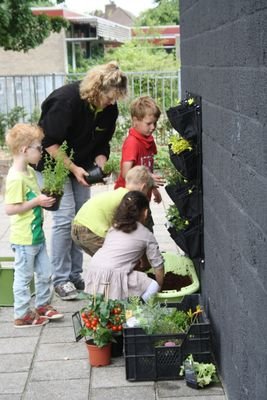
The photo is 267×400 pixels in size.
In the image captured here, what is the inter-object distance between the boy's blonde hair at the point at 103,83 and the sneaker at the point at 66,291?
5.04 feet

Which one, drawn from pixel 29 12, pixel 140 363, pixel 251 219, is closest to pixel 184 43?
pixel 140 363

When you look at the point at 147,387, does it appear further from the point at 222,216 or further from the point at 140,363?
the point at 222,216

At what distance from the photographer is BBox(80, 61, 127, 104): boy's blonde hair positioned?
18.4ft

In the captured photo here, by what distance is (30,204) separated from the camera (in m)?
5.15

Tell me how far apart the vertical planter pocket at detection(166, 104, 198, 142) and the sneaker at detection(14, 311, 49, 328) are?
172 centimetres

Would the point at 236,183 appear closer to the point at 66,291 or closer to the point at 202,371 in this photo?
the point at 202,371

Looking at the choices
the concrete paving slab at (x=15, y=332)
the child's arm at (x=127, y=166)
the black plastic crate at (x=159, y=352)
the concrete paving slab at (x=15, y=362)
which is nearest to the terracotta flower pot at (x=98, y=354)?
the black plastic crate at (x=159, y=352)

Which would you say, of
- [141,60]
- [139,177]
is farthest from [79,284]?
[141,60]

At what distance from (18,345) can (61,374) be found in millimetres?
634

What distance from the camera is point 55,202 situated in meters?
5.18

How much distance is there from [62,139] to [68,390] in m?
2.17

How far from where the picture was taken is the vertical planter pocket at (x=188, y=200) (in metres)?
5.13

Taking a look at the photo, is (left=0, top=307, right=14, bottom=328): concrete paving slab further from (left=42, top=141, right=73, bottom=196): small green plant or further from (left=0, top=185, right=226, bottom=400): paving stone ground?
(left=42, top=141, right=73, bottom=196): small green plant

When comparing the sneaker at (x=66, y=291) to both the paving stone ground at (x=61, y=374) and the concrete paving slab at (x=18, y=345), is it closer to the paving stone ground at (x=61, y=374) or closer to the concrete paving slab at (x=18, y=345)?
the paving stone ground at (x=61, y=374)
